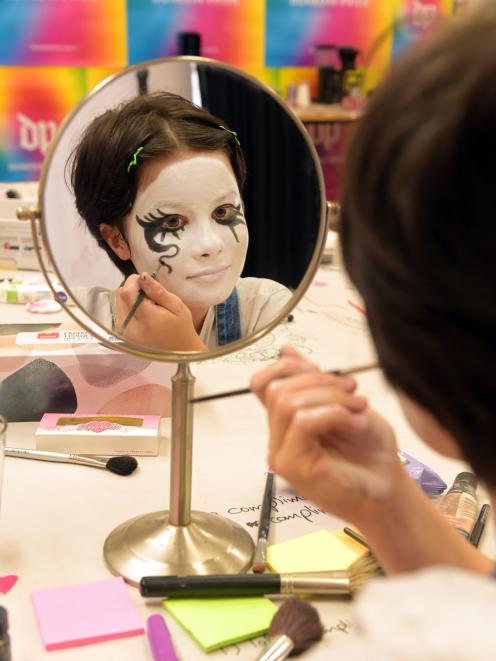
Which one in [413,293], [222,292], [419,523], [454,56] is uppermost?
[454,56]

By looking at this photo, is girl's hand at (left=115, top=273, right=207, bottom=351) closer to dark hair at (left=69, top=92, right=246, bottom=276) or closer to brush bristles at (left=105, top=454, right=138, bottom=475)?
dark hair at (left=69, top=92, right=246, bottom=276)

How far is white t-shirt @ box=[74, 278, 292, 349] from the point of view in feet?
2.23

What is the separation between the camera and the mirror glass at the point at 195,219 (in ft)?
2.16

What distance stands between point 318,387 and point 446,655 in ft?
0.80

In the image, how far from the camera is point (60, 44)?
2.24 meters

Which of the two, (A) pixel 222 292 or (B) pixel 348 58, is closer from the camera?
(A) pixel 222 292

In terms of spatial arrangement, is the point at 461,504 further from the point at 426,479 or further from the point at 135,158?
the point at 135,158

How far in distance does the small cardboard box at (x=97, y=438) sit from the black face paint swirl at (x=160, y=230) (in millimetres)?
213

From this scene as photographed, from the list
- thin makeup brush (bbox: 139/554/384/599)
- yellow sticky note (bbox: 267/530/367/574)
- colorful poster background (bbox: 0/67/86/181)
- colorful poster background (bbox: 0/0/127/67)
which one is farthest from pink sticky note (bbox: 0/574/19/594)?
colorful poster background (bbox: 0/0/127/67)

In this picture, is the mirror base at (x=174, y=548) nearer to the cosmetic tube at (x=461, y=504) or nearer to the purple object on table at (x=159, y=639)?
the purple object on table at (x=159, y=639)

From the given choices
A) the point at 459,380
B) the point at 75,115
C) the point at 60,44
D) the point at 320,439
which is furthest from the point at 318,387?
the point at 60,44

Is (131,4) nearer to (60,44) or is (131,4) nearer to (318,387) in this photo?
(60,44)

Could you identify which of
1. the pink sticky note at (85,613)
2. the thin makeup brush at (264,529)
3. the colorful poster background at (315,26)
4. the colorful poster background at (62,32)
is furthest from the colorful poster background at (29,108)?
the pink sticky note at (85,613)

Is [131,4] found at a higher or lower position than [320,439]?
higher
